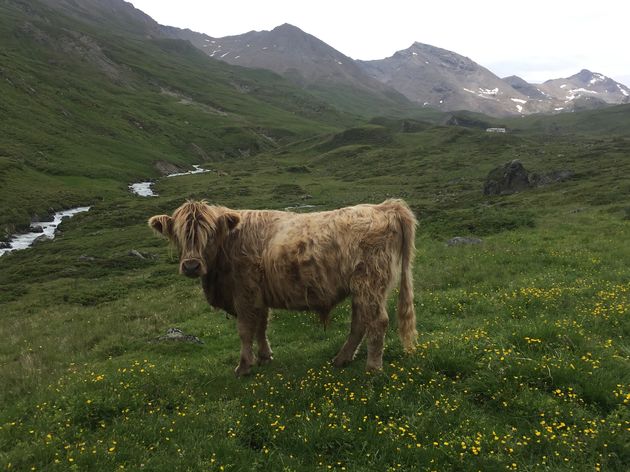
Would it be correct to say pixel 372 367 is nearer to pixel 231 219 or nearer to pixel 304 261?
pixel 304 261

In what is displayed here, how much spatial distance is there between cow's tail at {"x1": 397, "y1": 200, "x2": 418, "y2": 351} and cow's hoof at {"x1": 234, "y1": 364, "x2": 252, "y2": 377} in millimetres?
3344

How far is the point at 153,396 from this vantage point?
334 inches

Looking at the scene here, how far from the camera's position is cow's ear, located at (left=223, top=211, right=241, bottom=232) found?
939cm

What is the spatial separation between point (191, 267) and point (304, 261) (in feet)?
7.32

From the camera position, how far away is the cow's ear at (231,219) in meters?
9.39

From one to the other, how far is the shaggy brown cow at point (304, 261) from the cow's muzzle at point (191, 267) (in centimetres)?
2

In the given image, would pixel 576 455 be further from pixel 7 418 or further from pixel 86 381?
pixel 7 418

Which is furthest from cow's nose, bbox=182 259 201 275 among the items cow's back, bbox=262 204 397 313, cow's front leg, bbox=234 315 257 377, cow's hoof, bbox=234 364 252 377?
cow's hoof, bbox=234 364 252 377

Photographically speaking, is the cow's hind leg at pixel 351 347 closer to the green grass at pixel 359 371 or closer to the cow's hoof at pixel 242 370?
the green grass at pixel 359 371

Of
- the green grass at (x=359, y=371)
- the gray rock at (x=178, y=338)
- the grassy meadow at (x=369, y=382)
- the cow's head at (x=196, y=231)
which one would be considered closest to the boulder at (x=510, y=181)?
the green grass at (x=359, y=371)

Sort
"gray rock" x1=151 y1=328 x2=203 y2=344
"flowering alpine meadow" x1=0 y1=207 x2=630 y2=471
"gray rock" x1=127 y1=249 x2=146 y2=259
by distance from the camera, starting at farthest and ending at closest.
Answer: "gray rock" x1=127 y1=249 x2=146 y2=259 → "gray rock" x1=151 y1=328 x2=203 y2=344 → "flowering alpine meadow" x1=0 y1=207 x2=630 y2=471

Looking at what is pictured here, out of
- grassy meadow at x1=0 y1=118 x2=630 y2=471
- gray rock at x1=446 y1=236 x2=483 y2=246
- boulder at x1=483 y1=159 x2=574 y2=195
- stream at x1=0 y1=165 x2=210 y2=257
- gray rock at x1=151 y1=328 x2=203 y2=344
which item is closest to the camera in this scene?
grassy meadow at x1=0 y1=118 x2=630 y2=471

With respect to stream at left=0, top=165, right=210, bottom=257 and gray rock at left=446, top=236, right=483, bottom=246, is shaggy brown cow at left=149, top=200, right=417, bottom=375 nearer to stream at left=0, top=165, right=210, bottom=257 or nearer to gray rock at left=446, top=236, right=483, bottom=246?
gray rock at left=446, top=236, right=483, bottom=246

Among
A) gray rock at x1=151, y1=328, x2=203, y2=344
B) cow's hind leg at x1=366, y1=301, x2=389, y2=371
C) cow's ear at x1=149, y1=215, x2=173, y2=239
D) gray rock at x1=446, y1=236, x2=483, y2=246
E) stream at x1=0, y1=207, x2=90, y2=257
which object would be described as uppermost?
cow's ear at x1=149, y1=215, x2=173, y2=239
